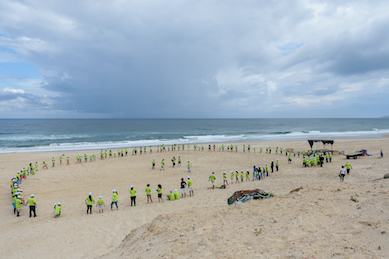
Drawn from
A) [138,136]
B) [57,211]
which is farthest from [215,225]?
[138,136]

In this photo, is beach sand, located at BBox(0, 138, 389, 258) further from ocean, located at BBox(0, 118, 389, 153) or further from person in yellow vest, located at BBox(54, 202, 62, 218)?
ocean, located at BBox(0, 118, 389, 153)

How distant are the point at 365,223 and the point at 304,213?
1.63 m

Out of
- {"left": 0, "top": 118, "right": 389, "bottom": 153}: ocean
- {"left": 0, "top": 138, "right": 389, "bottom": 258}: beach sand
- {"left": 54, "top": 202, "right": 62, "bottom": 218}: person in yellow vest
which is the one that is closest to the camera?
{"left": 0, "top": 138, "right": 389, "bottom": 258}: beach sand

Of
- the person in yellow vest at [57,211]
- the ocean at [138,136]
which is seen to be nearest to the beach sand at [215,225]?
the person in yellow vest at [57,211]

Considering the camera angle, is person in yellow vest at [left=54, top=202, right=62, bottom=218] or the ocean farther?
the ocean

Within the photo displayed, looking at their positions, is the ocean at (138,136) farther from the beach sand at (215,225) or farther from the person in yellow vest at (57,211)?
the person in yellow vest at (57,211)

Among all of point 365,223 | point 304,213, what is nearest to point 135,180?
point 304,213

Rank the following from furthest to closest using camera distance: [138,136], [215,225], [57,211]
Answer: [138,136] < [57,211] < [215,225]

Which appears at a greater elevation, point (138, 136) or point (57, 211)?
point (138, 136)

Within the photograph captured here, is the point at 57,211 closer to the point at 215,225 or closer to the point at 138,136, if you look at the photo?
the point at 215,225

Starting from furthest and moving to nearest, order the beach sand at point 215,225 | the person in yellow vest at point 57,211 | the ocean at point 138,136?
the ocean at point 138,136, the person in yellow vest at point 57,211, the beach sand at point 215,225

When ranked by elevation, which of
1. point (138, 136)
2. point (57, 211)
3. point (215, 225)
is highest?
point (138, 136)

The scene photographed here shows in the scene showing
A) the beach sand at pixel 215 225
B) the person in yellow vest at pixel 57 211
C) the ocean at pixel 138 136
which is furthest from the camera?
the ocean at pixel 138 136

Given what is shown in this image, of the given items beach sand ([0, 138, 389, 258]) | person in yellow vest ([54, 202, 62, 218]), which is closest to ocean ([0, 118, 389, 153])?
beach sand ([0, 138, 389, 258])
